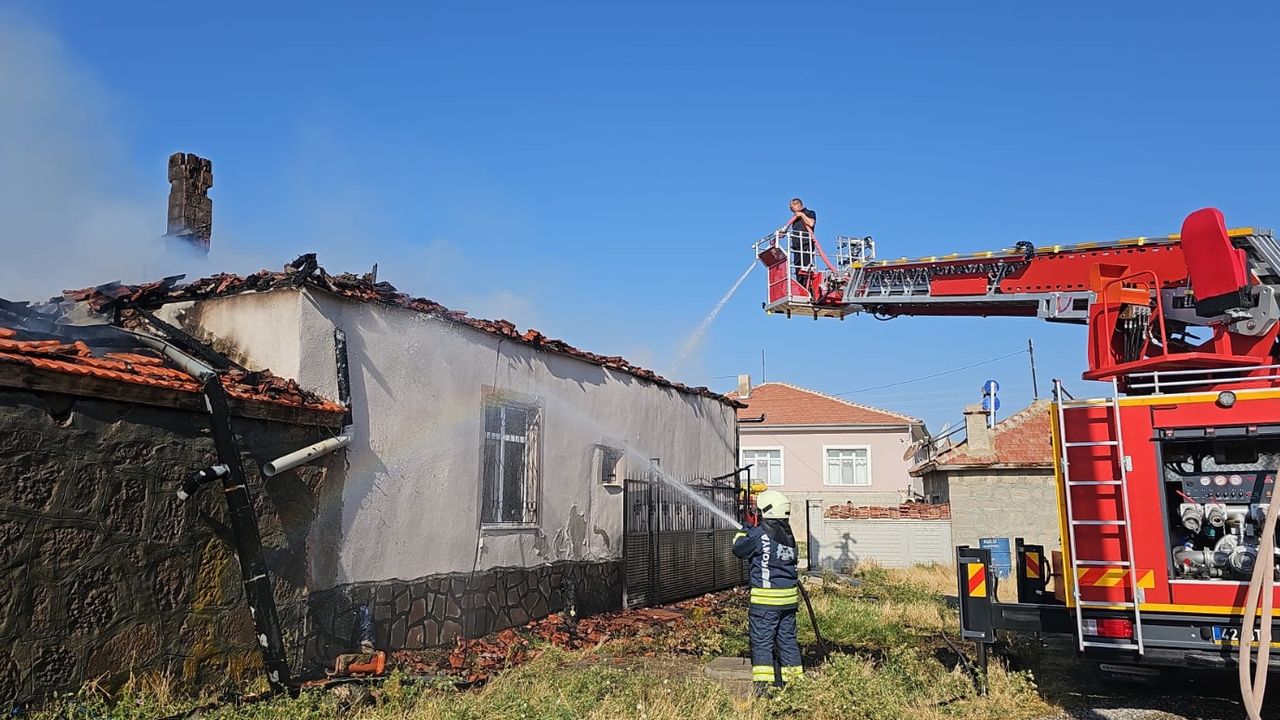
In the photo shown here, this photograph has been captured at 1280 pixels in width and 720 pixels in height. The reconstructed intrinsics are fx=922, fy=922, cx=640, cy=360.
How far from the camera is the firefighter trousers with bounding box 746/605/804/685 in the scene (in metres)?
7.74

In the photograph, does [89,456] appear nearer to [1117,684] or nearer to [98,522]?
[98,522]

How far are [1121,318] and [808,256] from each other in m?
3.41

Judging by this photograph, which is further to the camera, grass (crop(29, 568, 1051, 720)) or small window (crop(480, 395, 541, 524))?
small window (crop(480, 395, 541, 524))

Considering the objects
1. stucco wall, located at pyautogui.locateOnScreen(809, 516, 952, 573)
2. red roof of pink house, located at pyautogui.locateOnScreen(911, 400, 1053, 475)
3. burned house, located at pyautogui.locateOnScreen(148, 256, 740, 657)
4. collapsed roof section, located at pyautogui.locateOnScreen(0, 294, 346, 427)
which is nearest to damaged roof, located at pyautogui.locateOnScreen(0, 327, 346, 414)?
collapsed roof section, located at pyautogui.locateOnScreen(0, 294, 346, 427)

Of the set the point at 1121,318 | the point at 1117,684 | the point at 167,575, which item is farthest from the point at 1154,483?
the point at 167,575

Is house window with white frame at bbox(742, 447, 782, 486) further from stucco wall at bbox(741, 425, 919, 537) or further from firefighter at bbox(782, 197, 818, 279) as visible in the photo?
firefighter at bbox(782, 197, 818, 279)

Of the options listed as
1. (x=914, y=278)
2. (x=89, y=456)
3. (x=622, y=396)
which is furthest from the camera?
(x=622, y=396)

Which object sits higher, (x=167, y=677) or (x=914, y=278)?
(x=914, y=278)

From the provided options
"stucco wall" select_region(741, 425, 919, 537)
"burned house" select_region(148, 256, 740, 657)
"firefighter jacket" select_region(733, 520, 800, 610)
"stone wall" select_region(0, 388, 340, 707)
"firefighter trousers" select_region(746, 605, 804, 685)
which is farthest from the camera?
"stucco wall" select_region(741, 425, 919, 537)

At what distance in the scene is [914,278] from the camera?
10.2 meters

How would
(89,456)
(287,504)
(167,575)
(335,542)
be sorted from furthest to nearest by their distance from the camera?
(335,542)
(287,504)
(167,575)
(89,456)

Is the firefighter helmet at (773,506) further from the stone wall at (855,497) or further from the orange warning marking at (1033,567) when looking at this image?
the stone wall at (855,497)

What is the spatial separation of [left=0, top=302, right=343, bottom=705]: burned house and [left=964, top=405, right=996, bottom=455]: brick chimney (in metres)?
20.6

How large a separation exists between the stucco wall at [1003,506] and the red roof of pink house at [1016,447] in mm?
319
